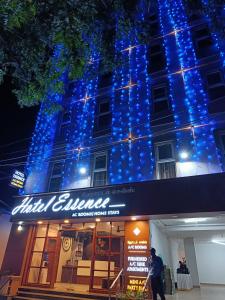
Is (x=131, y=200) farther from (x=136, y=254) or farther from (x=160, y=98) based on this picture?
(x=160, y=98)

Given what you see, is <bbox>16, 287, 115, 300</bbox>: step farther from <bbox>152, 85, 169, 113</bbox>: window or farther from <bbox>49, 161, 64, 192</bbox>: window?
<bbox>152, 85, 169, 113</bbox>: window

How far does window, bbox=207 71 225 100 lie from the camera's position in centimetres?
1016

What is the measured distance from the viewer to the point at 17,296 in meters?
9.48

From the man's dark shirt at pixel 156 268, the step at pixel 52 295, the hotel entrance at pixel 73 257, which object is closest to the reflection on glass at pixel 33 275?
the hotel entrance at pixel 73 257

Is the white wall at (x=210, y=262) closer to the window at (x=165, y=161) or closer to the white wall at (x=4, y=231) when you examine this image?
the window at (x=165, y=161)

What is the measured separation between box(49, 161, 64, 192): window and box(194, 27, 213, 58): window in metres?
8.87

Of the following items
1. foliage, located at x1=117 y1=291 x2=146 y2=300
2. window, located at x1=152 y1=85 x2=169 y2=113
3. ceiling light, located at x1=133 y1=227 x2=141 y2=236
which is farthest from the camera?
window, located at x1=152 y1=85 x2=169 y2=113

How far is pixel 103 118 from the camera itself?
A: 12688mm

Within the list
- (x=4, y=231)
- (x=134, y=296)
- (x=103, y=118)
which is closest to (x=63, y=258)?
(x=4, y=231)

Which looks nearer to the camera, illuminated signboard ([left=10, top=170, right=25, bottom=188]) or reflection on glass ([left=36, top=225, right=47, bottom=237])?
reflection on glass ([left=36, top=225, right=47, bottom=237])

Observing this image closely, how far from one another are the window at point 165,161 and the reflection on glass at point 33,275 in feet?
22.8

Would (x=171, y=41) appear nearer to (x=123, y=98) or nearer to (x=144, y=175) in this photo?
(x=123, y=98)

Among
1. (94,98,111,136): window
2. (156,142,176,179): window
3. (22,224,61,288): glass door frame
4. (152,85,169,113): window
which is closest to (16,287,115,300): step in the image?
(22,224,61,288): glass door frame

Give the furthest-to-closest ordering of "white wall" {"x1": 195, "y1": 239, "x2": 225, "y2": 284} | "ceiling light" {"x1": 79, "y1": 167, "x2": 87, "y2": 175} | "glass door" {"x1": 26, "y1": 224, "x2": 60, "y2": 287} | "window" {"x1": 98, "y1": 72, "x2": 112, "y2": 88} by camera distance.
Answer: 1. "white wall" {"x1": 195, "y1": 239, "x2": 225, "y2": 284}
2. "window" {"x1": 98, "y1": 72, "x2": 112, "y2": 88}
3. "ceiling light" {"x1": 79, "y1": 167, "x2": 87, "y2": 175}
4. "glass door" {"x1": 26, "y1": 224, "x2": 60, "y2": 287}
